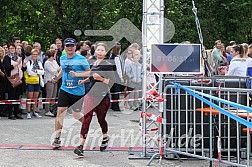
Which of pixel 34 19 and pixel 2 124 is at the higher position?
pixel 34 19

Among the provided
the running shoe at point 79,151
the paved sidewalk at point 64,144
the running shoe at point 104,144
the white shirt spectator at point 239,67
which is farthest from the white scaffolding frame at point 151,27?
the white shirt spectator at point 239,67

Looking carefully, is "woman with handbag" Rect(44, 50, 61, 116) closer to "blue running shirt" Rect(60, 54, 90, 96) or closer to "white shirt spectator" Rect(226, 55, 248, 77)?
"blue running shirt" Rect(60, 54, 90, 96)

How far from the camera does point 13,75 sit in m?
13.3

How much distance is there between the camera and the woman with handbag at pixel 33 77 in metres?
13.6

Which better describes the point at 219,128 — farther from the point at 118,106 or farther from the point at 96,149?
the point at 118,106

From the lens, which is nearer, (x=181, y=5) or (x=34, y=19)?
(x=34, y=19)

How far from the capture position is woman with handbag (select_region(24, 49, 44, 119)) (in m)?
13.6

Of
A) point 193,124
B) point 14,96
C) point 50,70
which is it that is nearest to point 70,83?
point 193,124

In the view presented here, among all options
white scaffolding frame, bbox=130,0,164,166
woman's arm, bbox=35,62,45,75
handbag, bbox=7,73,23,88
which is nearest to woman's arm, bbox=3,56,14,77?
handbag, bbox=7,73,23,88

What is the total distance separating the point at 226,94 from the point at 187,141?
95cm

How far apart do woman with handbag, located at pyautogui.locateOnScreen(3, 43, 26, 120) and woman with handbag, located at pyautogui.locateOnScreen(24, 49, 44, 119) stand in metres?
0.19

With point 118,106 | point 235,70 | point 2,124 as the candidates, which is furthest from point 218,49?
point 2,124

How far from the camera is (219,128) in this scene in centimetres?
771

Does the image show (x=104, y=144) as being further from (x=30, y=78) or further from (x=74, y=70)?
(x=30, y=78)
